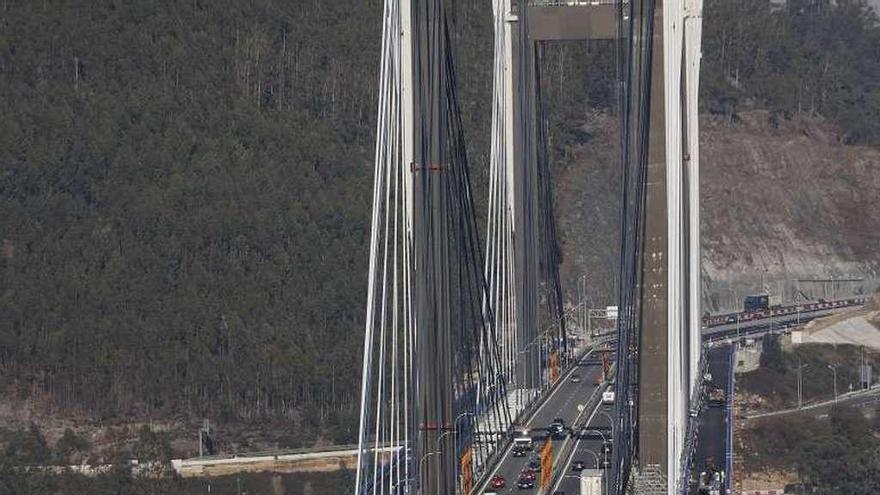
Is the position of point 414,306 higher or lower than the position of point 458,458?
higher

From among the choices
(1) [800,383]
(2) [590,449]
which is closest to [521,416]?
(2) [590,449]

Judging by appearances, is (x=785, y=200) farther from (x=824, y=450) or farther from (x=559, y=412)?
(x=559, y=412)

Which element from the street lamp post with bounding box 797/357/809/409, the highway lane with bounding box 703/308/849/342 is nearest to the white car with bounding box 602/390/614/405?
the street lamp post with bounding box 797/357/809/409

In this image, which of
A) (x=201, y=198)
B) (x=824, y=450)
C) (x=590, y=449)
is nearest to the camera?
(x=590, y=449)

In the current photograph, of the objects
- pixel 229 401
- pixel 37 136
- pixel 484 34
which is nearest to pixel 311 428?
pixel 229 401

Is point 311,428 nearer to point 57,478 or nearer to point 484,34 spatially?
point 57,478

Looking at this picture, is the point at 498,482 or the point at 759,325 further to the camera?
→ the point at 759,325

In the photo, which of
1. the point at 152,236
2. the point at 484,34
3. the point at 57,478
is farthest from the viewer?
the point at 484,34

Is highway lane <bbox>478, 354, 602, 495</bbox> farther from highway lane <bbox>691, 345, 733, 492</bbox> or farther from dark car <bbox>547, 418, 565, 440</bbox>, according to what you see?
highway lane <bbox>691, 345, 733, 492</bbox>
